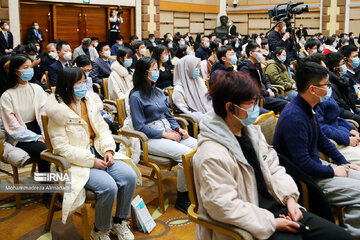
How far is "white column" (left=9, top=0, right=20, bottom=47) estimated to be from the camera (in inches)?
376

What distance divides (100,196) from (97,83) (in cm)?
357

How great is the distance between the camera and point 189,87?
4184 millimetres

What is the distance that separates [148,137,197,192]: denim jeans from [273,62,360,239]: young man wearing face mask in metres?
0.90

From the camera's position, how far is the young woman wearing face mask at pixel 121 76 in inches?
186

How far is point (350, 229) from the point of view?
233 cm

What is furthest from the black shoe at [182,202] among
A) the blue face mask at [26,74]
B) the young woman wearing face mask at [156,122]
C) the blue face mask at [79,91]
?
the blue face mask at [26,74]

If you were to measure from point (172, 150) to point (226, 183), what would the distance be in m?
1.41

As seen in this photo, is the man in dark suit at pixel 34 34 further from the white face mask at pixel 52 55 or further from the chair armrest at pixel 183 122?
the chair armrest at pixel 183 122

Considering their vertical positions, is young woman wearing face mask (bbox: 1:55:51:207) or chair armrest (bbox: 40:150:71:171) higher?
young woman wearing face mask (bbox: 1:55:51:207)

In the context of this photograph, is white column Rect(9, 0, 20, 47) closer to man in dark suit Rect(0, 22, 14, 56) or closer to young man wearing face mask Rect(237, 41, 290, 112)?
man in dark suit Rect(0, 22, 14, 56)

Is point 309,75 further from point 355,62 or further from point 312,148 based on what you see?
point 355,62

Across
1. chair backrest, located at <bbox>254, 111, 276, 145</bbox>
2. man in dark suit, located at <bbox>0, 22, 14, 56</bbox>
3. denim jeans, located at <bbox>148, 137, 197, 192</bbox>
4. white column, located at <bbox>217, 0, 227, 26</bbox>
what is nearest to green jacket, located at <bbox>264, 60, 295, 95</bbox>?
denim jeans, located at <bbox>148, 137, 197, 192</bbox>

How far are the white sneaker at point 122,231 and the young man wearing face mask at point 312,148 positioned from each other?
116cm

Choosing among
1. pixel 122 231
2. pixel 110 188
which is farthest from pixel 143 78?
pixel 122 231
